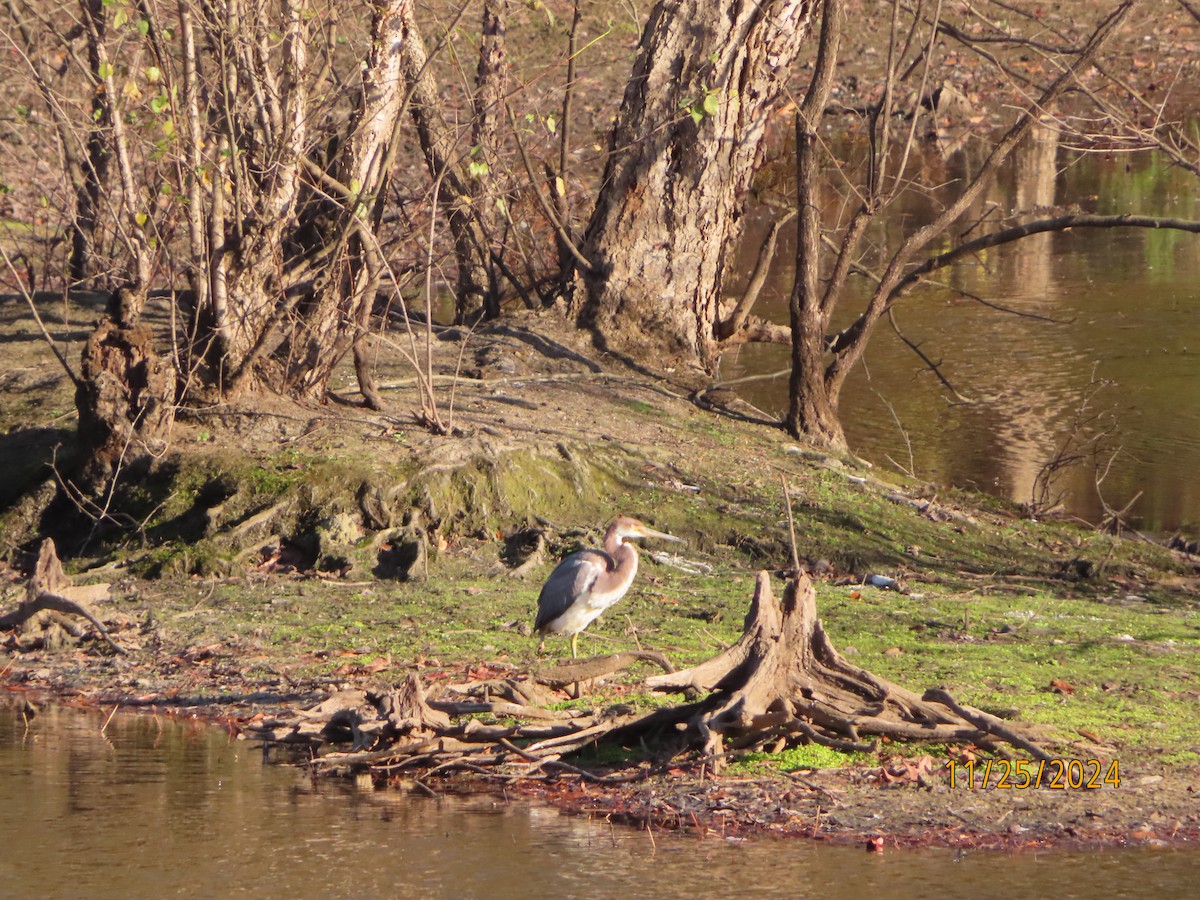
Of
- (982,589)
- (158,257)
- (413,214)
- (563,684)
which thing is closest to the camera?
(563,684)

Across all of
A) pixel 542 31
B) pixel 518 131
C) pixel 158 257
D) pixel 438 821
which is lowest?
pixel 438 821

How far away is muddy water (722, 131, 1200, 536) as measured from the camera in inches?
515

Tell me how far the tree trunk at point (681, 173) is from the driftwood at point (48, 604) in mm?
5297

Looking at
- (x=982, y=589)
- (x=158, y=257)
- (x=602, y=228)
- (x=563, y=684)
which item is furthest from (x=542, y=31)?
(x=563, y=684)

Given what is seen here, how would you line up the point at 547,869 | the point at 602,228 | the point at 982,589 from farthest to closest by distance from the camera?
the point at 602,228 → the point at 982,589 → the point at 547,869

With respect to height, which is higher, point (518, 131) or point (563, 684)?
point (518, 131)

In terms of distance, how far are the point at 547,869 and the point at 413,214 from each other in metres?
7.09

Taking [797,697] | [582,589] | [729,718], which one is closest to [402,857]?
[729,718]

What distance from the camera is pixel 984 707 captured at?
6.59 metres

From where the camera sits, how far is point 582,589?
7320 millimetres

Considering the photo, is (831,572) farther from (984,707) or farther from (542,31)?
(542,31)

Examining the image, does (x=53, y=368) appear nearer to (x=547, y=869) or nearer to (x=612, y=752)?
(x=612, y=752)

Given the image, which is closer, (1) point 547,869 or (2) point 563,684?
(1) point 547,869

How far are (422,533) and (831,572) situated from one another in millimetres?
2499
